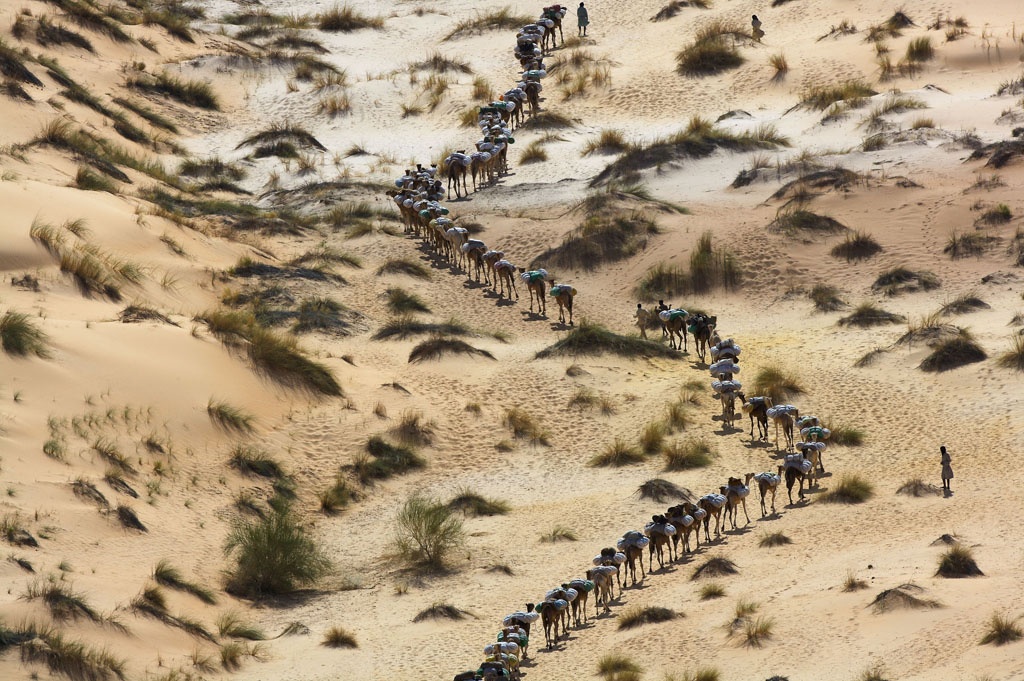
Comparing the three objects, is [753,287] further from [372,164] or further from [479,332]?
[372,164]

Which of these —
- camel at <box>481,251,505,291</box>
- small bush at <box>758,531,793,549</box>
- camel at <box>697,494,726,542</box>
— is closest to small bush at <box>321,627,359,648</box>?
camel at <box>697,494,726,542</box>

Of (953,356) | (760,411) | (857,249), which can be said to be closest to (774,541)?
(760,411)

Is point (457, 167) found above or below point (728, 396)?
above

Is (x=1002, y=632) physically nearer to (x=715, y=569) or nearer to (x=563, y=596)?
(x=715, y=569)

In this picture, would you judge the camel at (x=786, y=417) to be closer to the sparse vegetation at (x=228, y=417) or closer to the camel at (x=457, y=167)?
the sparse vegetation at (x=228, y=417)

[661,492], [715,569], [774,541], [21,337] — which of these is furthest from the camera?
[21,337]

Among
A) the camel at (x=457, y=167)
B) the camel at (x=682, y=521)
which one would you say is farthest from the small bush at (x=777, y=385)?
the camel at (x=457, y=167)

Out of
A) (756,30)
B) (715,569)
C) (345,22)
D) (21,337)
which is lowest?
(715,569)

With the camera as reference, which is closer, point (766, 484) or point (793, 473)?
point (766, 484)
